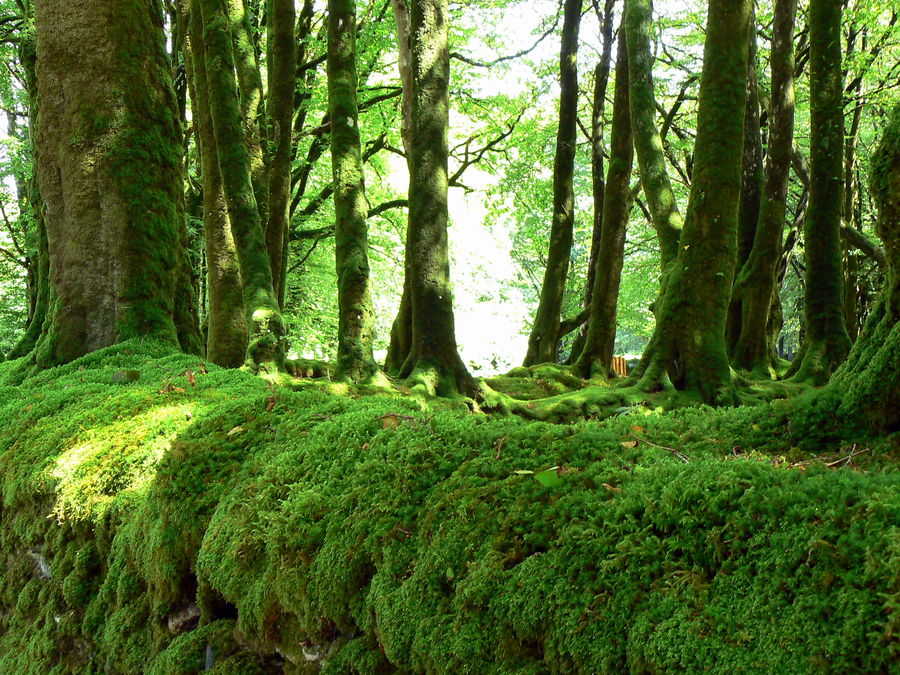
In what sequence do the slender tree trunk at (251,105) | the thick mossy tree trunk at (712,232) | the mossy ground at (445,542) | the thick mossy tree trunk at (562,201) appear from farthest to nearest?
the thick mossy tree trunk at (562,201) → the slender tree trunk at (251,105) → the thick mossy tree trunk at (712,232) → the mossy ground at (445,542)

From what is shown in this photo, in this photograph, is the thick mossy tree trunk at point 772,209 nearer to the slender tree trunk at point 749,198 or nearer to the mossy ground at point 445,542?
the slender tree trunk at point 749,198

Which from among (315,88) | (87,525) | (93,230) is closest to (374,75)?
(315,88)

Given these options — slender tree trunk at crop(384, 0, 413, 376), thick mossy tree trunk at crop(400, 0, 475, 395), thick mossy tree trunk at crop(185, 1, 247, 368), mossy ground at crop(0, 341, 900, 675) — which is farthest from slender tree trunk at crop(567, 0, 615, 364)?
mossy ground at crop(0, 341, 900, 675)

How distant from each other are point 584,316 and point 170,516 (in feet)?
41.2

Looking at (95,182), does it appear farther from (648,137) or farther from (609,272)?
(609,272)

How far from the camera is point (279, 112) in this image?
10828 mm

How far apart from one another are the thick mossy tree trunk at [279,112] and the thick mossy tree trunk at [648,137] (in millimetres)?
5169

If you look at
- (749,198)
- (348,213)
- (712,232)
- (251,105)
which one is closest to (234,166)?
(348,213)

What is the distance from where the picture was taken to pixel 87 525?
11.0 feet

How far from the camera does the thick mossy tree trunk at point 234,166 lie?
7.43 meters

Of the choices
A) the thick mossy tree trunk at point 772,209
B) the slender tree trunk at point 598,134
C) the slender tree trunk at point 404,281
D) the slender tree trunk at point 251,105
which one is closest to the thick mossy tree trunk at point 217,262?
the slender tree trunk at point 251,105

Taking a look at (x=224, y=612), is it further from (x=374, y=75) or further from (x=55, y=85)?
(x=374, y=75)

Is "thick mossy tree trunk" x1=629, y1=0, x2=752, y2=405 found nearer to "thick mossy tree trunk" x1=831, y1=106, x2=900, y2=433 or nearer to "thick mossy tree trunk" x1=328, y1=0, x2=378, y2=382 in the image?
"thick mossy tree trunk" x1=328, y1=0, x2=378, y2=382

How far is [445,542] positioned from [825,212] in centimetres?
888
